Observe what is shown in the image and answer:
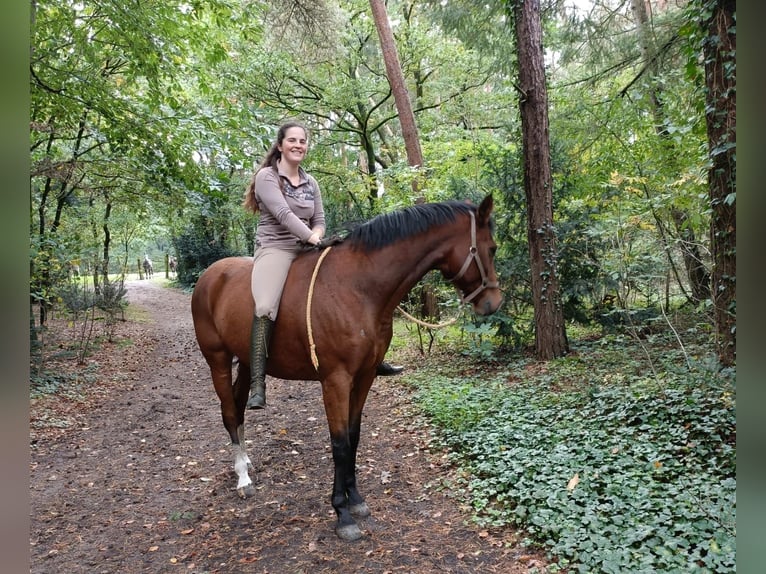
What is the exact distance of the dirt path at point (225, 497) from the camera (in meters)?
3.33

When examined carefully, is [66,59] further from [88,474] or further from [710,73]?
[710,73]

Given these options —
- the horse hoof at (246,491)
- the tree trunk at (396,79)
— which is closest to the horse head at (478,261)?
the horse hoof at (246,491)

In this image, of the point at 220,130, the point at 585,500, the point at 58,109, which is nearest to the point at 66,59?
the point at 58,109

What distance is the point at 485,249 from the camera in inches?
139

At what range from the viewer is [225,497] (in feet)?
14.1

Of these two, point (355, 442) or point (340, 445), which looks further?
point (355, 442)

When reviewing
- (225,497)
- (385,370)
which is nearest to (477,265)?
(385,370)

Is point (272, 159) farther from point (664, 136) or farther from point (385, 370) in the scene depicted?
point (664, 136)

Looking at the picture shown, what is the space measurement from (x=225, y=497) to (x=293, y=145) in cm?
321

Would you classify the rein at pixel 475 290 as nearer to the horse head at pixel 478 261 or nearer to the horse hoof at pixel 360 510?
the horse head at pixel 478 261

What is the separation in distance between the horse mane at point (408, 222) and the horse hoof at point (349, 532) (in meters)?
2.14

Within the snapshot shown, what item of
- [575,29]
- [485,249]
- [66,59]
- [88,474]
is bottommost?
[88,474]

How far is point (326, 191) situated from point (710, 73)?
1353 centimetres

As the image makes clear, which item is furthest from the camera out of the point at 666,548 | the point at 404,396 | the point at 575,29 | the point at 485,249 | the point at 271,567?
the point at 575,29
